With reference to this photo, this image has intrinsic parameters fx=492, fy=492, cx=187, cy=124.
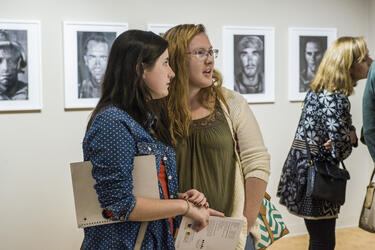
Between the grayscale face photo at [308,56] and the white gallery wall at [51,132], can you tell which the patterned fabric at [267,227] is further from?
the grayscale face photo at [308,56]

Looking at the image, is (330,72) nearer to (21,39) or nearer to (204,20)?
(204,20)

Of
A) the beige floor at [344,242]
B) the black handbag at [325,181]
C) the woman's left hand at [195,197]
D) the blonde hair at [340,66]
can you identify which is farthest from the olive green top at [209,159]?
the beige floor at [344,242]

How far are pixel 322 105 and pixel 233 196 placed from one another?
1.56 meters

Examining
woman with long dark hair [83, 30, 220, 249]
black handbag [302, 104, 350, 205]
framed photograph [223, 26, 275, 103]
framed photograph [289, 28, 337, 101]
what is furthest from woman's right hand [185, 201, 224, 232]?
framed photograph [289, 28, 337, 101]

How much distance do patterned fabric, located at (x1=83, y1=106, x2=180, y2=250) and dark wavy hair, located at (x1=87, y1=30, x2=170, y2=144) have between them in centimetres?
6

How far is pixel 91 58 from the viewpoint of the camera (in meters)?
4.44

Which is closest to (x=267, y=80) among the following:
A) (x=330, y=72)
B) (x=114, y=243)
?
(x=330, y=72)

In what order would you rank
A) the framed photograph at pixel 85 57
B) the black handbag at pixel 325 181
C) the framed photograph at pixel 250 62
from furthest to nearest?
1. the framed photograph at pixel 250 62
2. the framed photograph at pixel 85 57
3. the black handbag at pixel 325 181

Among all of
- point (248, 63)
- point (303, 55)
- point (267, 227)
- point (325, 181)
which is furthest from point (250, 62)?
point (267, 227)

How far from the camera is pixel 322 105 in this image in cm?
349

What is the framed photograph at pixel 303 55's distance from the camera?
526cm

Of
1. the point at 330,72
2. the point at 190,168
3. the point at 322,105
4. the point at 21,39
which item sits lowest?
the point at 190,168

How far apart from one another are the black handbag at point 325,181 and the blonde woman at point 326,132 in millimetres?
44

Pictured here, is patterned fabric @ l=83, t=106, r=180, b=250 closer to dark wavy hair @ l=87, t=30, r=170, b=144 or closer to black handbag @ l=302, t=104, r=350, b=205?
dark wavy hair @ l=87, t=30, r=170, b=144
